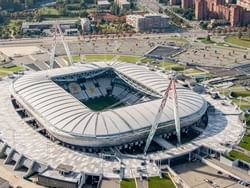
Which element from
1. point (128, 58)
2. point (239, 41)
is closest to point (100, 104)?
point (128, 58)

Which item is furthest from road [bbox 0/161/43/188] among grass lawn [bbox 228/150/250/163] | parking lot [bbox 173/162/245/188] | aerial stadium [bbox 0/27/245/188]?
grass lawn [bbox 228/150/250/163]

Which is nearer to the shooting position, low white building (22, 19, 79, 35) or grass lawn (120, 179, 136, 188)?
grass lawn (120, 179, 136, 188)

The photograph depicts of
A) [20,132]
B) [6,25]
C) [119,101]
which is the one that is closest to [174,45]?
[119,101]

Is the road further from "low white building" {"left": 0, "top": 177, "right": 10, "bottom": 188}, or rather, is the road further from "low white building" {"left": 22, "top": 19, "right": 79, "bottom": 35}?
"low white building" {"left": 22, "top": 19, "right": 79, "bottom": 35}

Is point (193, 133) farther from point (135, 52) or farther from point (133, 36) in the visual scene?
point (133, 36)

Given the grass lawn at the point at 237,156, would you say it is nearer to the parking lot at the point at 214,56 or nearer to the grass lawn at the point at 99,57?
the parking lot at the point at 214,56

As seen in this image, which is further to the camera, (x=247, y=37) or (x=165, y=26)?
(x=165, y=26)

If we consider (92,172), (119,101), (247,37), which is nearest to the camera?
(92,172)
